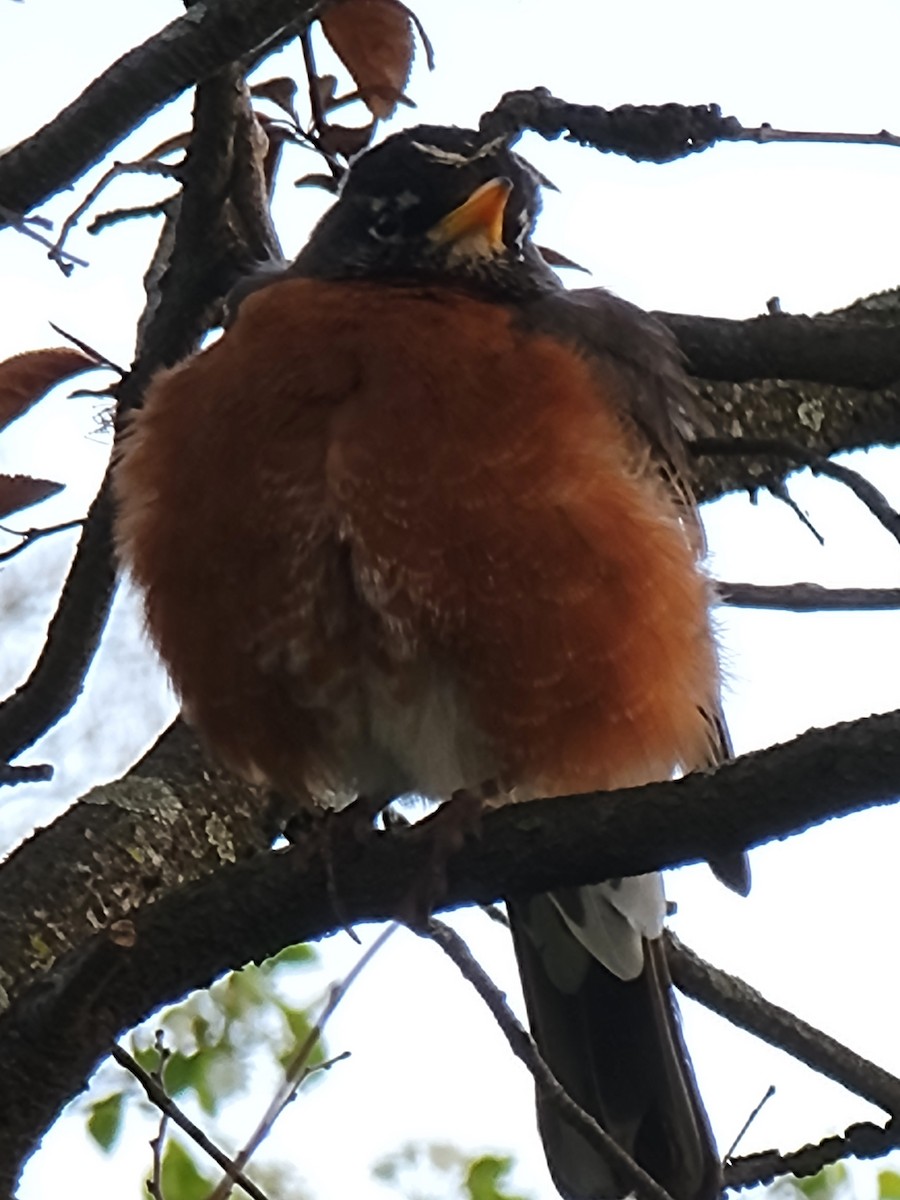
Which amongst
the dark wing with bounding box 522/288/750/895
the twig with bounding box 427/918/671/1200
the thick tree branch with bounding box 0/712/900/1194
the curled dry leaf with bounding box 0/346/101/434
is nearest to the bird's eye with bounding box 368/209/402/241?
the dark wing with bounding box 522/288/750/895

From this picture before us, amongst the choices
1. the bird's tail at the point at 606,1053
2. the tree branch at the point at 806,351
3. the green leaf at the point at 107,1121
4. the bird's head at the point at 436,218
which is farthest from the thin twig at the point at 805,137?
the green leaf at the point at 107,1121

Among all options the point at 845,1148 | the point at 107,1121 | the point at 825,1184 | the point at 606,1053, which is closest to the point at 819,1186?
the point at 825,1184

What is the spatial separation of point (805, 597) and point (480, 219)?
101cm

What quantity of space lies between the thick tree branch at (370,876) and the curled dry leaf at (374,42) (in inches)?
48.7

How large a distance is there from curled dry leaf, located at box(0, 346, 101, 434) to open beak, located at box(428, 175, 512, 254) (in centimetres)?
88

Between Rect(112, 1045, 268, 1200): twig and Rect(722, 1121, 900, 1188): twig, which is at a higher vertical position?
Rect(722, 1121, 900, 1188): twig

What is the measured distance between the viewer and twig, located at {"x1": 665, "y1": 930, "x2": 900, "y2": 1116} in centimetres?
274

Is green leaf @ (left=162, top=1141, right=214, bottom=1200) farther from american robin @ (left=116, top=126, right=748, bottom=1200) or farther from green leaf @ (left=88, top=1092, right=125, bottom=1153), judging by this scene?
american robin @ (left=116, top=126, right=748, bottom=1200)

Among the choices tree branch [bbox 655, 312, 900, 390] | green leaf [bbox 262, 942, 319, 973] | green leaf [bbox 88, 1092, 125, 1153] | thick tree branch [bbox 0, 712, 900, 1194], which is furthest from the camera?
green leaf [bbox 262, 942, 319, 973]

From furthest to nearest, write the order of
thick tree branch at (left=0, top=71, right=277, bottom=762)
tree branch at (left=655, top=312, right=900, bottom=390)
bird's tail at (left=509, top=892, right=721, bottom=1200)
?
1. bird's tail at (left=509, top=892, right=721, bottom=1200)
2. thick tree branch at (left=0, top=71, right=277, bottom=762)
3. tree branch at (left=655, top=312, right=900, bottom=390)

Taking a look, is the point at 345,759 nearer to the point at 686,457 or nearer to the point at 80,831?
the point at 80,831

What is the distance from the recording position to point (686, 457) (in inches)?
137

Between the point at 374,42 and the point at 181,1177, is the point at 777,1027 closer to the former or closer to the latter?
the point at 181,1177

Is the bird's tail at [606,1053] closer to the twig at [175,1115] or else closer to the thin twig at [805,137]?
the twig at [175,1115]
